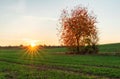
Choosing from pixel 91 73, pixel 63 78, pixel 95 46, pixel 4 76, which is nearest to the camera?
pixel 63 78

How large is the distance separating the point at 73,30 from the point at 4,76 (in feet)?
200

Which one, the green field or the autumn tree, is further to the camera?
the autumn tree

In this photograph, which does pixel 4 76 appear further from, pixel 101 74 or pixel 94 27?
pixel 94 27

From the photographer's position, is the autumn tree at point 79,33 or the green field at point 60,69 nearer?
the green field at point 60,69

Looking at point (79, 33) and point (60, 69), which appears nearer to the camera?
point (60, 69)

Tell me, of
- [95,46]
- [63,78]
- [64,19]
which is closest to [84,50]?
[95,46]

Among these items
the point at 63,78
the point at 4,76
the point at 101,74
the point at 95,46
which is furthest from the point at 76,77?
the point at 95,46

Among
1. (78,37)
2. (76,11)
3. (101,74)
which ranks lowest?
(101,74)

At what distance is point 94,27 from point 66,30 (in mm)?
8047

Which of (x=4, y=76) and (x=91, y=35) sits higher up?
(x=91, y=35)

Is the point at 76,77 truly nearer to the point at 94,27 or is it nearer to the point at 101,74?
the point at 101,74

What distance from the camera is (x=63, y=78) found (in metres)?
30.6

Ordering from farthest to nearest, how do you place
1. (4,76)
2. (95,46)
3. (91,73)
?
(95,46)
(91,73)
(4,76)

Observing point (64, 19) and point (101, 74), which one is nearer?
point (101, 74)
